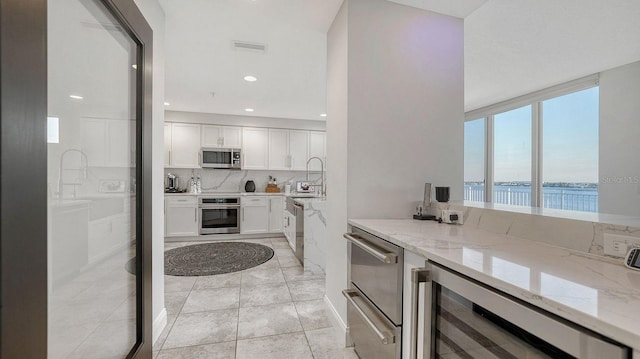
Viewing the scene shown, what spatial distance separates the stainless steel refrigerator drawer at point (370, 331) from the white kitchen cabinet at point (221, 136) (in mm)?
4378

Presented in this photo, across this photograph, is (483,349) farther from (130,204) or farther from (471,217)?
(130,204)

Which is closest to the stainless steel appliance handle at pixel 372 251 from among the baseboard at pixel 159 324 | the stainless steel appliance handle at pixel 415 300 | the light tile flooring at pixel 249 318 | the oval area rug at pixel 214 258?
the stainless steel appliance handle at pixel 415 300

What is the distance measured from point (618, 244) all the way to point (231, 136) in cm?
542

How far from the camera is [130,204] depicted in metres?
1.31

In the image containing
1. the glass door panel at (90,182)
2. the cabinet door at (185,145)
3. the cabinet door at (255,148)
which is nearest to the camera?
the glass door panel at (90,182)

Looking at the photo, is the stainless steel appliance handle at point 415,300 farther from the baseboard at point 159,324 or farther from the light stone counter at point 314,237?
the light stone counter at point 314,237

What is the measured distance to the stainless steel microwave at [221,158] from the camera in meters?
5.24

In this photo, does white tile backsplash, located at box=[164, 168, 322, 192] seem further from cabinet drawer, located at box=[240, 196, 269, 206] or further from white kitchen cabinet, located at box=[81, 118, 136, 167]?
white kitchen cabinet, located at box=[81, 118, 136, 167]

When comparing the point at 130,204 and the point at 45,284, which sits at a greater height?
the point at 130,204

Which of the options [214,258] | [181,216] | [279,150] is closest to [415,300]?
[214,258]

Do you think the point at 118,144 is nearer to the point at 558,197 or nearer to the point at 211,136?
the point at 211,136

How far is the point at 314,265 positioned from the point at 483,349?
2.62 meters

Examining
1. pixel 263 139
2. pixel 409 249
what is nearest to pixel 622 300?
pixel 409 249

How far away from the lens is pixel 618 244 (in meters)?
0.98
